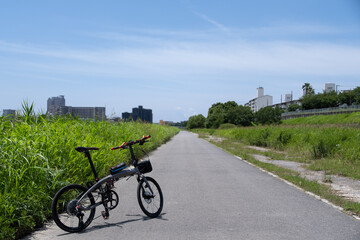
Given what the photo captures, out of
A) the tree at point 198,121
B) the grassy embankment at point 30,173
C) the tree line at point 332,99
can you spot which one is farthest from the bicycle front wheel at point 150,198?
the tree at point 198,121

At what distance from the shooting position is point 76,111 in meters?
11.2

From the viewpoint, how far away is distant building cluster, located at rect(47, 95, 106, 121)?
10.4 meters

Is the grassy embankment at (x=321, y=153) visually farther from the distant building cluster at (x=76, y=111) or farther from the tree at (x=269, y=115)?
the tree at (x=269, y=115)

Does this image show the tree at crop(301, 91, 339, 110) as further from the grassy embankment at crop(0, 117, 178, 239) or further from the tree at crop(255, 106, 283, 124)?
the grassy embankment at crop(0, 117, 178, 239)

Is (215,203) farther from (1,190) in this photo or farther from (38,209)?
(1,190)

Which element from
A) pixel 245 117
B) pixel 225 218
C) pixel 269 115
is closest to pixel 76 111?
pixel 225 218

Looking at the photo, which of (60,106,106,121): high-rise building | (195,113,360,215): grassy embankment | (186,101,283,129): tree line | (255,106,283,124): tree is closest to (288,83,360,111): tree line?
(186,101,283,129): tree line

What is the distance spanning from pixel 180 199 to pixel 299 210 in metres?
2.34

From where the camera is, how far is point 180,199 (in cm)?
643

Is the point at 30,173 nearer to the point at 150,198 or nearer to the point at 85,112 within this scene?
the point at 150,198

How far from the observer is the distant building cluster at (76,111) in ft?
34.2

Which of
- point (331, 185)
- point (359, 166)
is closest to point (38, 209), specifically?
point (331, 185)

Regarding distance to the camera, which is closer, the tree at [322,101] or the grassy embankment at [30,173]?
the grassy embankment at [30,173]

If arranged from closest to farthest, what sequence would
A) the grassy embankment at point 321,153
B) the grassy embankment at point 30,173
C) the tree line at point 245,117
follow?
the grassy embankment at point 30,173, the grassy embankment at point 321,153, the tree line at point 245,117
